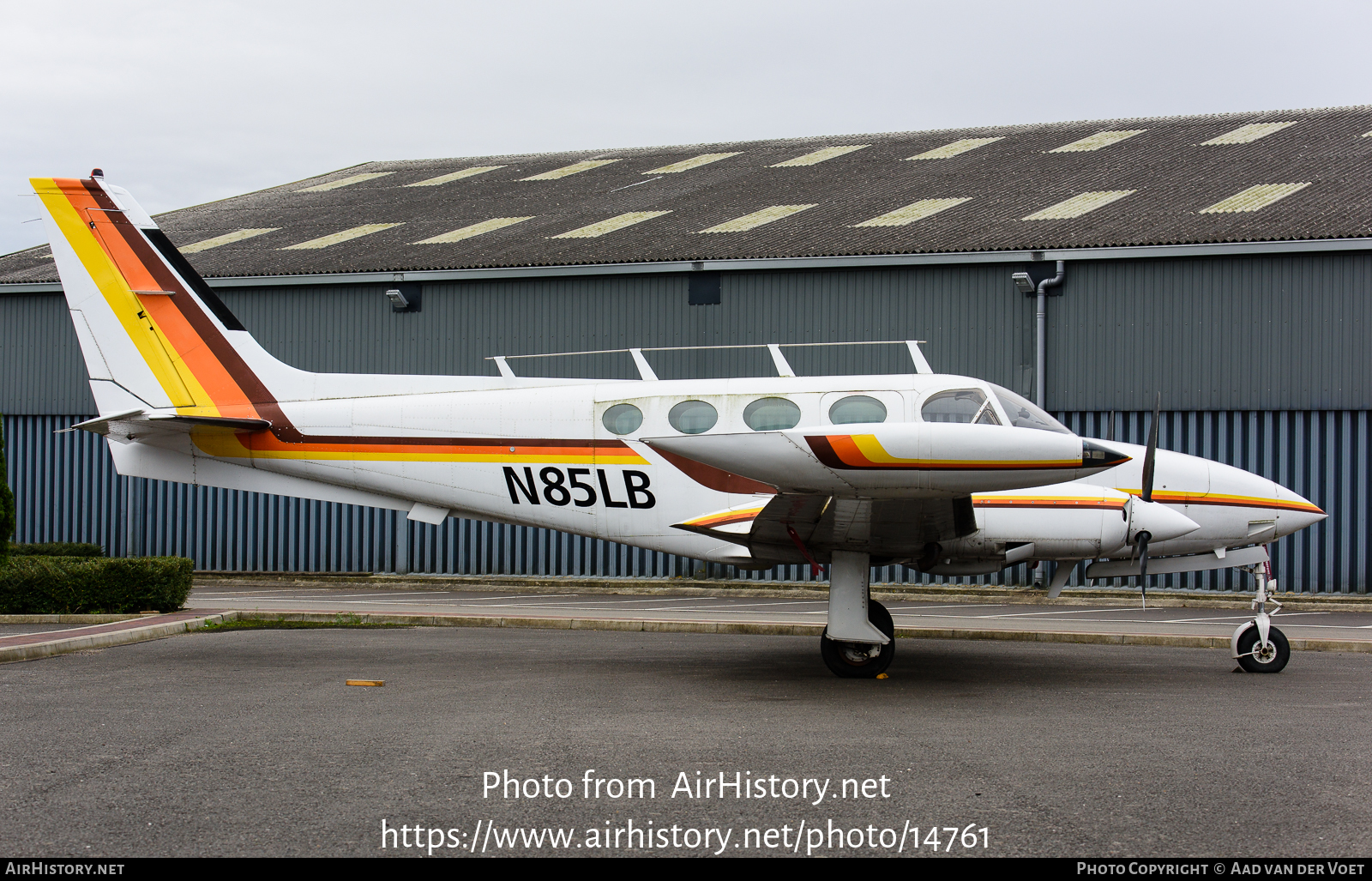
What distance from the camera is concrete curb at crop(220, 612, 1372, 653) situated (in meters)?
14.5

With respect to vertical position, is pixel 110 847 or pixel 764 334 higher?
pixel 764 334

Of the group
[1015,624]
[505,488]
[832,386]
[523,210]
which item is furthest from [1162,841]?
[523,210]

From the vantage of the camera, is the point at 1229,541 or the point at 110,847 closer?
the point at 110,847

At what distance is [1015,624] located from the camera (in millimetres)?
16547

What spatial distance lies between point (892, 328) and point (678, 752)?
15.0 metres

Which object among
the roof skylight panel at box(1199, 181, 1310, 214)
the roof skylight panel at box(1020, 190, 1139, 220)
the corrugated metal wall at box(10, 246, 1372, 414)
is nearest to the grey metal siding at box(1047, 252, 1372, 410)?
the corrugated metal wall at box(10, 246, 1372, 414)

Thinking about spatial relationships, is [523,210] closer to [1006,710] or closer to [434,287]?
[434,287]

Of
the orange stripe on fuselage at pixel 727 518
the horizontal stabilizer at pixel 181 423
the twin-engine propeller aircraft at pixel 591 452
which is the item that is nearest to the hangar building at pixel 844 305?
the twin-engine propeller aircraft at pixel 591 452

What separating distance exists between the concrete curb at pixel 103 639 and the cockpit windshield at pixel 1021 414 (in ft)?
33.1

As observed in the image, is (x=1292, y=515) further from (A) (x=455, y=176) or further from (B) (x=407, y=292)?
(A) (x=455, y=176)

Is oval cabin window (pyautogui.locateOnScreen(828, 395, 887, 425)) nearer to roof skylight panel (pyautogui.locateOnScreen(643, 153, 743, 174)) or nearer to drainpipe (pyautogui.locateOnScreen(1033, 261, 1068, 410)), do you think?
drainpipe (pyautogui.locateOnScreen(1033, 261, 1068, 410))

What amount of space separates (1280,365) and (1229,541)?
9577mm

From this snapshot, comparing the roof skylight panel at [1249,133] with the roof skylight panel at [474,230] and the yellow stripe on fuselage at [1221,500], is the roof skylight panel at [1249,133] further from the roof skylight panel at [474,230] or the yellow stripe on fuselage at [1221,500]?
the yellow stripe on fuselage at [1221,500]

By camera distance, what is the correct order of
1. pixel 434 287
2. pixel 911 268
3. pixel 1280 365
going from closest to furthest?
pixel 1280 365 < pixel 911 268 < pixel 434 287
